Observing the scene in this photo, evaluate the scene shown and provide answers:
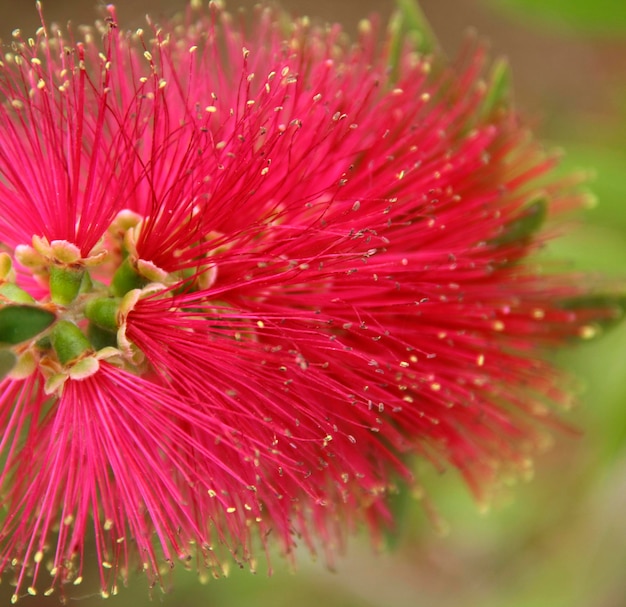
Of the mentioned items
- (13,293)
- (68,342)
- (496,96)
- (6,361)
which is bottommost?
(6,361)

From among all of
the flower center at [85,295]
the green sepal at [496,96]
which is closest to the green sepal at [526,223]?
the green sepal at [496,96]

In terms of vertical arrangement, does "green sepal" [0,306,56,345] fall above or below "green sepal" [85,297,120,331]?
below

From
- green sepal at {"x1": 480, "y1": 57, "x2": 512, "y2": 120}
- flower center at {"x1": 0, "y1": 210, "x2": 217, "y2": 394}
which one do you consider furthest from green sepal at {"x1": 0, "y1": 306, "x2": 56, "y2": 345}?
green sepal at {"x1": 480, "y1": 57, "x2": 512, "y2": 120}

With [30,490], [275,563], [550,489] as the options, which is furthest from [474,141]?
[275,563]

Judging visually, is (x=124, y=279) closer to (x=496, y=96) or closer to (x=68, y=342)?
(x=68, y=342)

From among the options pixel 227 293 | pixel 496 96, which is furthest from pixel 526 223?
pixel 227 293

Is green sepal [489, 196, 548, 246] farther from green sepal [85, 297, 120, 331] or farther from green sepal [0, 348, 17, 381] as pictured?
green sepal [0, 348, 17, 381]
